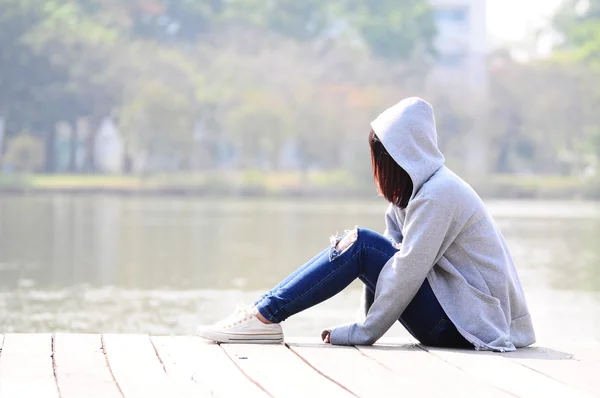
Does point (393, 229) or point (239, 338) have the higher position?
point (393, 229)

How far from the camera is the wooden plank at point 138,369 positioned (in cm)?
216

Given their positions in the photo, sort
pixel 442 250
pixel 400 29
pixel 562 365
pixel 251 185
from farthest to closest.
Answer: pixel 400 29, pixel 251 185, pixel 442 250, pixel 562 365

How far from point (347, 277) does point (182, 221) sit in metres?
12.5

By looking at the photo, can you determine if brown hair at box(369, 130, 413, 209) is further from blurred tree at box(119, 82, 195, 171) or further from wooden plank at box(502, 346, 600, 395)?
blurred tree at box(119, 82, 195, 171)

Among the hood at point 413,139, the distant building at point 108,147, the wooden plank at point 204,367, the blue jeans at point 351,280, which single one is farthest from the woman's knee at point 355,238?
the distant building at point 108,147

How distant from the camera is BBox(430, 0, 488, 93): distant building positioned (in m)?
37.8

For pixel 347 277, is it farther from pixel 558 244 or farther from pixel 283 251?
pixel 558 244

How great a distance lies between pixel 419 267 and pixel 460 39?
1461 inches

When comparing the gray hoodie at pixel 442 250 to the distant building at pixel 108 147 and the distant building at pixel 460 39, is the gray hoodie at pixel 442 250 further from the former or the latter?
the distant building at pixel 460 39

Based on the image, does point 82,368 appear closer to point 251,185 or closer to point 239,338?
point 239,338

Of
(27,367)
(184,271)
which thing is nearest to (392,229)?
(27,367)

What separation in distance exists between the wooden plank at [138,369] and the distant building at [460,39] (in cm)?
3516

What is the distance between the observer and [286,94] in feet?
108

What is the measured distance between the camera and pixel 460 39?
3897 centimetres
